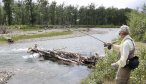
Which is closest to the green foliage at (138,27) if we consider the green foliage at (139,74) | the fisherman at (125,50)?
the green foliage at (139,74)

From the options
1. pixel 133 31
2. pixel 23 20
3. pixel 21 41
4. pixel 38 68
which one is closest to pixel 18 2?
pixel 23 20

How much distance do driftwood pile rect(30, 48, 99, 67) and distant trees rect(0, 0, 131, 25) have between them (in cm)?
7973

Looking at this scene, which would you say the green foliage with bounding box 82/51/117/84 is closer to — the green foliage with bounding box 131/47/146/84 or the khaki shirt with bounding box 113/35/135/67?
the green foliage with bounding box 131/47/146/84

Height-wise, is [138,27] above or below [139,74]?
below

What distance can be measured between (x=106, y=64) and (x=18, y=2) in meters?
127

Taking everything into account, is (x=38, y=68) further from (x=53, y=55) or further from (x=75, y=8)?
(x=75, y=8)

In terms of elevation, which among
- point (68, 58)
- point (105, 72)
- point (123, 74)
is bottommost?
point (68, 58)

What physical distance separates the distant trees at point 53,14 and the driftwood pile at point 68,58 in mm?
79732

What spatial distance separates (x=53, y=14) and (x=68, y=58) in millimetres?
112522

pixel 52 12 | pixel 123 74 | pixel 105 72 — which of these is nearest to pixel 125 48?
pixel 123 74

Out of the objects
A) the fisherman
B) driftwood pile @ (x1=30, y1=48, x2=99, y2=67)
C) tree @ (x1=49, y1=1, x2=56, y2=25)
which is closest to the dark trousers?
the fisherman

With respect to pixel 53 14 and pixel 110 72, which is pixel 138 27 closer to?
pixel 110 72

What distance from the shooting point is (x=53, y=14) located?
15212cm

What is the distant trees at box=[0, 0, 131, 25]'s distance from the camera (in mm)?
128875
